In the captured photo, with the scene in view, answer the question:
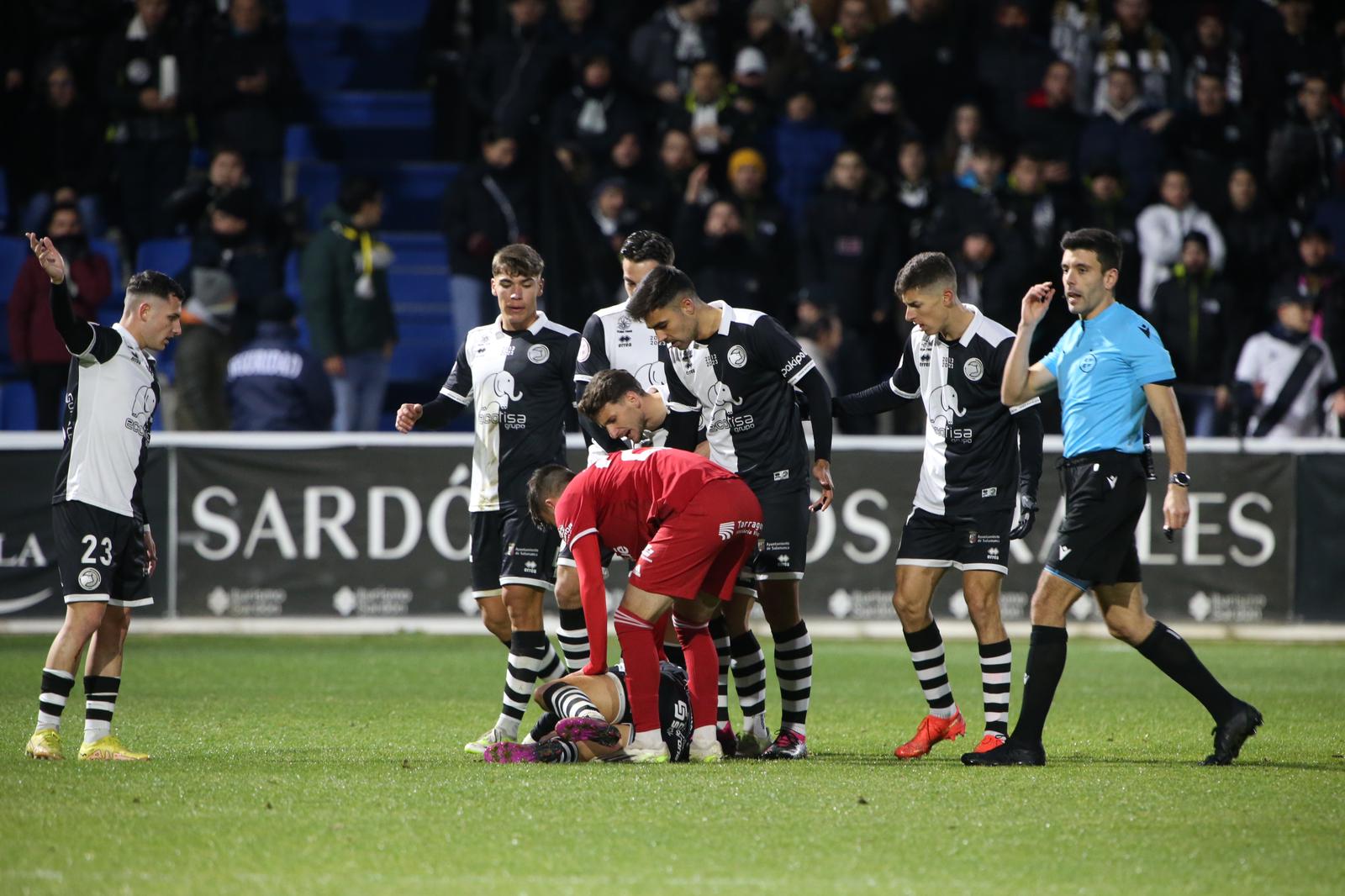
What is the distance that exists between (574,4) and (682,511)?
38.4 feet

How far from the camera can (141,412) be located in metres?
7.50

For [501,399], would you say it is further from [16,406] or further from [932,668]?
[16,406]

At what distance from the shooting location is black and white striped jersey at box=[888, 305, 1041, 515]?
7.77m

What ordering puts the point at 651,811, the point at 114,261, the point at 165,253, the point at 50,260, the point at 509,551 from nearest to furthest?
the point at 651,811 → the point at 50,260 → the point at 509,551 → the point at 165,253 → the point at 114,261

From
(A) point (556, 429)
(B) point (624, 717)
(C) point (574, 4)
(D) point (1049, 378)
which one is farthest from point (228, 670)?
(C) point (574, 4)

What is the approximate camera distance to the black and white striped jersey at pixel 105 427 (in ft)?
24.0

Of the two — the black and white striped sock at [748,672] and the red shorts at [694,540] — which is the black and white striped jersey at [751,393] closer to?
the red shorts at [694,540]

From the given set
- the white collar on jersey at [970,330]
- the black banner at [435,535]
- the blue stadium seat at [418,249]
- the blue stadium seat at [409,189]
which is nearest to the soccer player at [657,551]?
the white collar on jersey at [970,330]

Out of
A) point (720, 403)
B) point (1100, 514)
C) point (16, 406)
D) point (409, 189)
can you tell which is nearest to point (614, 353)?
point (720, 403)

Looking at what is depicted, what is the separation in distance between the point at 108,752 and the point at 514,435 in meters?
2.42

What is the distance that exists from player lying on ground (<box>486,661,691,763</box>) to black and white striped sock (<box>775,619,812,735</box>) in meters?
0.57

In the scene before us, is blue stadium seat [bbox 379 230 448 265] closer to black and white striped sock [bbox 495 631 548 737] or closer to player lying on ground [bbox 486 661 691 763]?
black and white striped sock [bbox 495 631 548 737]

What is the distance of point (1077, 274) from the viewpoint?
23.9ft

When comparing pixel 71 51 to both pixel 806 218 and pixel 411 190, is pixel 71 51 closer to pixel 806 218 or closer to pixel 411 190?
pixel 411 190
